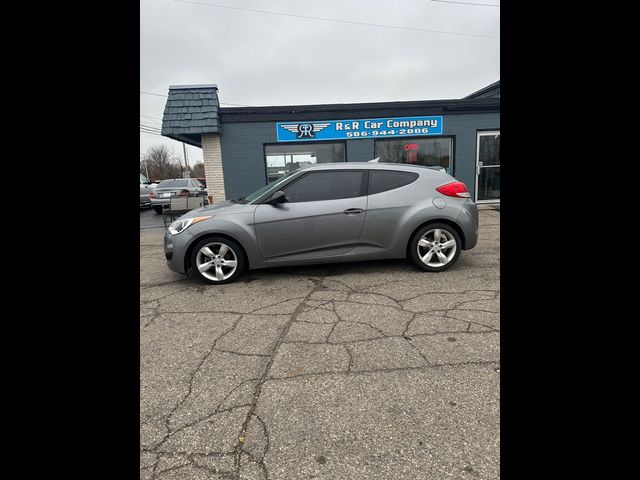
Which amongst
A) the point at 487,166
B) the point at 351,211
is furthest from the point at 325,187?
the point at 487,166

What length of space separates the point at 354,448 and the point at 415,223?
3339 millimetres

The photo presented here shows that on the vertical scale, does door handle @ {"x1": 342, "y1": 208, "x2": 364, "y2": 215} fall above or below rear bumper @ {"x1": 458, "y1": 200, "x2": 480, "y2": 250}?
above

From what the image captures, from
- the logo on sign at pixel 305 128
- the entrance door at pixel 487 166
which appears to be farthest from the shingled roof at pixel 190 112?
the entrance door at pixel 487 166

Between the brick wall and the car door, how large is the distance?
642 cm

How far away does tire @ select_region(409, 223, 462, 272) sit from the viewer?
4773 mm

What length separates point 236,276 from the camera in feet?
15.2

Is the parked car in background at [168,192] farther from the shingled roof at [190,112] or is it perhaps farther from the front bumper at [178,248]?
the front bumper at [178,248]

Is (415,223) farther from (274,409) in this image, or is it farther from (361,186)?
(274,409)

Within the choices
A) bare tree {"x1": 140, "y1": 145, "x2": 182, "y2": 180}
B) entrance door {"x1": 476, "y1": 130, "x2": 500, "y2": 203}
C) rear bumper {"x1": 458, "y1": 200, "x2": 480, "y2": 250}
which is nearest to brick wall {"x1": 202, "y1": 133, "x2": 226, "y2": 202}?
rear bumper {"x1": 458, "y1": 200, "x2": 480, "y2": 250}

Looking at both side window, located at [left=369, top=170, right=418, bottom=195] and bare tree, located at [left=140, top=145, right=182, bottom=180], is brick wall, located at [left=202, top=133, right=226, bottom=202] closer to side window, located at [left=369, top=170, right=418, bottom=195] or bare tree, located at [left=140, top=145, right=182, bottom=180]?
side window, located at [left=369, top=170, right=418, bottom=195]
